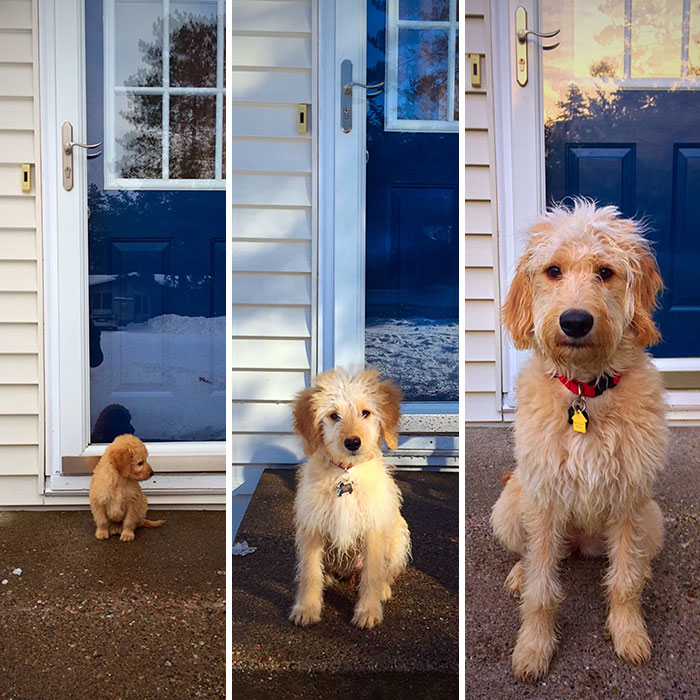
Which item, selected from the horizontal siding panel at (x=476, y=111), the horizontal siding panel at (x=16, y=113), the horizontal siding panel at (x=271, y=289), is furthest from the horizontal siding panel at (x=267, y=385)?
the horizontal siding panel at (x=16, y=113)

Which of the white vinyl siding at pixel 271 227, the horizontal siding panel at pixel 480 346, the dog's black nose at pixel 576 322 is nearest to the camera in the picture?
the dog's black nose at pixel 576 322

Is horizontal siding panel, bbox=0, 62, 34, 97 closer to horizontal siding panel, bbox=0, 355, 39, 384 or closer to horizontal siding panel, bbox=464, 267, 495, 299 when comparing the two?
horizontal siding panel, bbox=0, 355, 39, 384

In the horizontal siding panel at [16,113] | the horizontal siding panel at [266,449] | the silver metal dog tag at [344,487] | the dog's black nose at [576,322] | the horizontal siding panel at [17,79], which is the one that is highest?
the horizontal siding panel at [17,79]

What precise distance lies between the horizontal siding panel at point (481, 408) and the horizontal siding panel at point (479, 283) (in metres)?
0.28

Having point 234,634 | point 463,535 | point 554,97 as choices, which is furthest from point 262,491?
point 554,97

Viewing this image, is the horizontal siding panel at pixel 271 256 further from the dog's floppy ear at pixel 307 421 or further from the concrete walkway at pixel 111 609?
the concrete walkway at pixel 111 609

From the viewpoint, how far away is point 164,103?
1.99 m

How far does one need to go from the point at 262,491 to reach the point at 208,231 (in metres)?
0.85

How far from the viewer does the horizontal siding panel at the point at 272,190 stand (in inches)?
62.3

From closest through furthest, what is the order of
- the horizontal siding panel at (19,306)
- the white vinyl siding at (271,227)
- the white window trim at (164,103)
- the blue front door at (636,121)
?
1. the white vinyl siding at (271,227)
2. the blue front door at (636,121)
3. the white window trim at (164,103)
4. the horizontal siding panel at (19,306)

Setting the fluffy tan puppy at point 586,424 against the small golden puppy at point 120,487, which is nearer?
the fluffy tan puppy at point 586,424

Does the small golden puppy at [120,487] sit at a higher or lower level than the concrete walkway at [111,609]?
higher

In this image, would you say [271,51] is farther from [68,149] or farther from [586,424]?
[586,424]

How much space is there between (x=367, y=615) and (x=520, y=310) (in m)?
0.82
